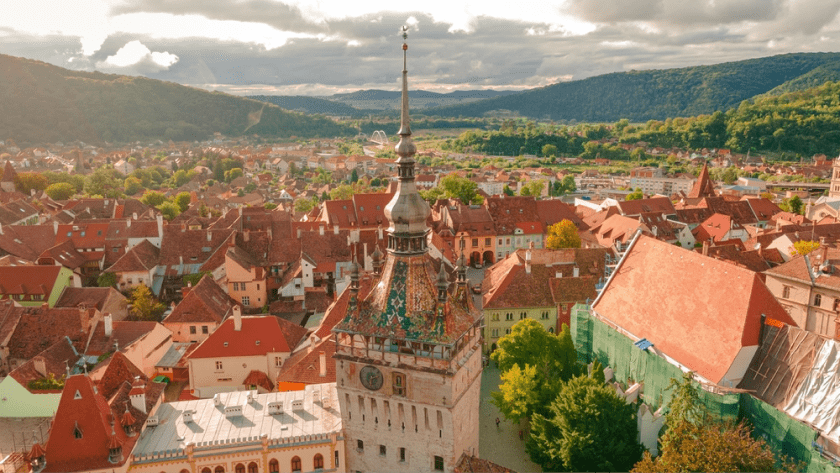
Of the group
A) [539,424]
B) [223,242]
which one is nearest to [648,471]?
[539,424]

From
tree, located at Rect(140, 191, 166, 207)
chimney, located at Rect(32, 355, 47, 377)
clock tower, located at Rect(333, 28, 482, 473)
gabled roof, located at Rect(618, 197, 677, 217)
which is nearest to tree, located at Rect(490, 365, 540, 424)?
clock tower, located at Rect(333, 28, 482, 473)

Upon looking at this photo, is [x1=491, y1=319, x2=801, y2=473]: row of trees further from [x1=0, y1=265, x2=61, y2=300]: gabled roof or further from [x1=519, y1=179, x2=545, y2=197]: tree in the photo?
[x1=519, y1=179, x2=545, y2=197]: tree

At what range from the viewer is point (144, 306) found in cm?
5822

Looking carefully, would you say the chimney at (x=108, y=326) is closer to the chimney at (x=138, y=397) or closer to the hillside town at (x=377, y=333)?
the hillside town at (x=377, y=333)

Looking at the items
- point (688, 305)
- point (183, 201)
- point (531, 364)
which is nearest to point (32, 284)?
point (531, 364)

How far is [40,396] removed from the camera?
39.0 meters

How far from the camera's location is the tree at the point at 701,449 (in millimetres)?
25688

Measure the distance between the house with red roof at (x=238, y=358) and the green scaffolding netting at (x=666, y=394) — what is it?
23204 mm

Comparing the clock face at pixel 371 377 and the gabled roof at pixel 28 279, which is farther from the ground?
the clock face at pixel 371 377

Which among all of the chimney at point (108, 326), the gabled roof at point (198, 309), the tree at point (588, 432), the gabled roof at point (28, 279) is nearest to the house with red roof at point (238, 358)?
the gabled roof at point (198, 309)

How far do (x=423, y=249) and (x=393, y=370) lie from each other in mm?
5696

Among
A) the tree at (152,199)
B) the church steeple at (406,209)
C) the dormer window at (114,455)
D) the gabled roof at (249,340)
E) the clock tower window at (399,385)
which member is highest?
the church steeple at (406,209)

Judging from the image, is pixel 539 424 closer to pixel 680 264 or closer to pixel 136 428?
pixel 680 264

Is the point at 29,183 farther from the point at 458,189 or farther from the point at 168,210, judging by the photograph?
the point at 458,189
